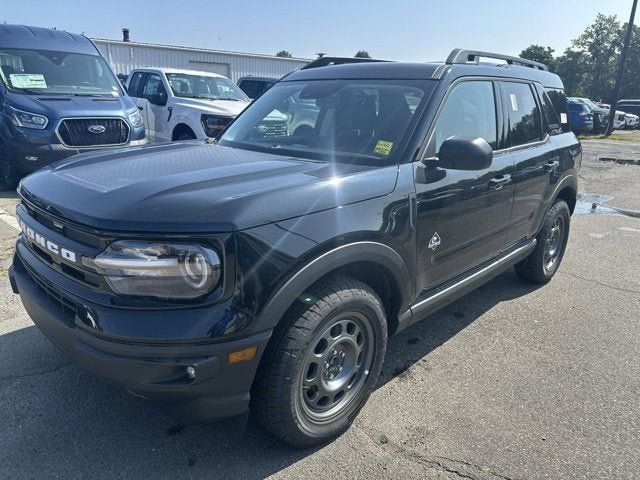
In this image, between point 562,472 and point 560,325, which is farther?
point 560,325

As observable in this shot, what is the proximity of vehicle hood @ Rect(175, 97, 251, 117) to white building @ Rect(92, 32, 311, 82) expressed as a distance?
1464 cm

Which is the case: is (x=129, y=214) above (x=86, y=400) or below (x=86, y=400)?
above

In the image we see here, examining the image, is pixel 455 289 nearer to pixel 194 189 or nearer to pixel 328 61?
pixel 194 189

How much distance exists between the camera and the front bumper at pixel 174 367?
1915 millimetres

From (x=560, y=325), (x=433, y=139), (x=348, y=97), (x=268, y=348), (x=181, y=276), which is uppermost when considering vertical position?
(x=348, y=97)

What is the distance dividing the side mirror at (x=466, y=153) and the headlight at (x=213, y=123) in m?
6.34

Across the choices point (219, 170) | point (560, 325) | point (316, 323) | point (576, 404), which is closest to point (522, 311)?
point (560, 325)

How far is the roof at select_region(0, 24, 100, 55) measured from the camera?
25.1 ft

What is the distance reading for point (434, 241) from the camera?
2.90 m

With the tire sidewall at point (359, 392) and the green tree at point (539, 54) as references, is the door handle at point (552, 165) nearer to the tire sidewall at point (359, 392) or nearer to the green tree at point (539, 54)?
the tire sidewall at point (359, 392)

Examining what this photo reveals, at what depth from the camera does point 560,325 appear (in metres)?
3.97

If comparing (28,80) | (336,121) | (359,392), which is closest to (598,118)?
(28,80)

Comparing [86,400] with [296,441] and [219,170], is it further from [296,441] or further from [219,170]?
[219,170]

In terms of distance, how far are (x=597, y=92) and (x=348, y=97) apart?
6758 cm
